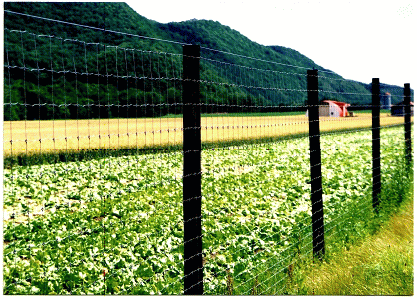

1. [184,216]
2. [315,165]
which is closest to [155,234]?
[315,165]

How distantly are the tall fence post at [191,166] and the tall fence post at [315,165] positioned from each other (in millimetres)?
2319

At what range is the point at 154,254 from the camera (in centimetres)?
587

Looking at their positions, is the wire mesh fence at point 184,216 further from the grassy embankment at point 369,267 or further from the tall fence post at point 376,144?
the grassy embankment at point 369,267

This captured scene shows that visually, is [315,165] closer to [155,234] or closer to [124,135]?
[155,234]

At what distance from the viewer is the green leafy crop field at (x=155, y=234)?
16.2 ft

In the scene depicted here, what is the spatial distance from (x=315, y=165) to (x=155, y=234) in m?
2.31

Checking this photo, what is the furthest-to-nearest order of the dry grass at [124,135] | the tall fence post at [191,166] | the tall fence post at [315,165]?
the tall fence post at [315,165]
the dry grass at [124,135]
the tall fence post at [191,166]

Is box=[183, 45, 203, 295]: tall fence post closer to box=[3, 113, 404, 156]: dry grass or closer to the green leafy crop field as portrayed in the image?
box=[3, 113, 404, 156]: dry grass

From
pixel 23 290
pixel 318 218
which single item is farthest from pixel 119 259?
pixel 318 218

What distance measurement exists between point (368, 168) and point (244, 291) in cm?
949

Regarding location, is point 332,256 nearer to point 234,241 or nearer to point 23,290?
point 234,241

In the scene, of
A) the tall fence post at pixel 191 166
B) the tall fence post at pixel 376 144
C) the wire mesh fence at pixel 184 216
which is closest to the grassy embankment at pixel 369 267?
the wire mesh fence at pixel 184 216

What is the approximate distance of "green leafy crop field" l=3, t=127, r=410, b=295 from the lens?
493 centimetres

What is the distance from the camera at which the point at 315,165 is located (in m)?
5.95
